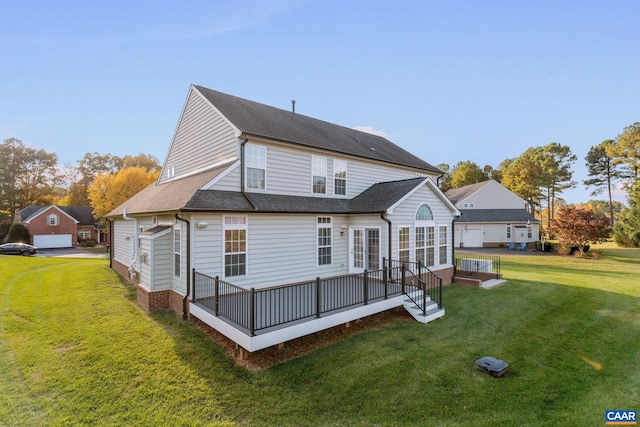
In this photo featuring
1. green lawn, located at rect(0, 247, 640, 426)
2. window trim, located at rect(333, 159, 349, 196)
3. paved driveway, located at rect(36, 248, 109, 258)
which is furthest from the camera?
paved driveway, located at rect(36, 248, 109, 258)

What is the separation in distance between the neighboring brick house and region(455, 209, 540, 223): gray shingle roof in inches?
1936

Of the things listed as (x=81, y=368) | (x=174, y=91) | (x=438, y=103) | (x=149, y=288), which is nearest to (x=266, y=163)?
(x=149, y=288)

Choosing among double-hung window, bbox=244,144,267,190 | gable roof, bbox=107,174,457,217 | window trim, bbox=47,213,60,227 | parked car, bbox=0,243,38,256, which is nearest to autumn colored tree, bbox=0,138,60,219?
window trim, bbox=47,213,60,227

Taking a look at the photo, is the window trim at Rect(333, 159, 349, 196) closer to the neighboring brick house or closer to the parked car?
the parked car

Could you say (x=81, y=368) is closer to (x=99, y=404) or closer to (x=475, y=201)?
(x=99, y=404)

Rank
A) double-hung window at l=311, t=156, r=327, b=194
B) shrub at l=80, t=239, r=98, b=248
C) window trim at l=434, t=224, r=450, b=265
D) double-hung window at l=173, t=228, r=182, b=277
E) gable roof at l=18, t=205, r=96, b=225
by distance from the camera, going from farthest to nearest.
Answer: shrub at l=80, t=239, r=98, b=248 → gable roof at l=18, t=205, r=96, b=225 → window trim at l=434, t=224, r=450, b=265 → double-hung window at l=311, t=156, r=327, b=194 → double-hung window at l=173, t=228, r=182, b=277

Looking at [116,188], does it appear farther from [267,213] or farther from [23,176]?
[267,213]

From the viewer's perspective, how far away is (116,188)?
101 feet

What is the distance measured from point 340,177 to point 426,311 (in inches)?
266

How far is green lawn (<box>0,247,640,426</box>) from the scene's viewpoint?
4.69m

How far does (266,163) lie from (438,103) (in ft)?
48.2

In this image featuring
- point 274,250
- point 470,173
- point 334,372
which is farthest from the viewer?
point 470,173

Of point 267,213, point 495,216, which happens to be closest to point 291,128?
point 267,213

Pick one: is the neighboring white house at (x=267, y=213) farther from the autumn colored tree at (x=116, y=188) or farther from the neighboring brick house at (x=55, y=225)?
the neighboring brick house at (x=55, y=225)
